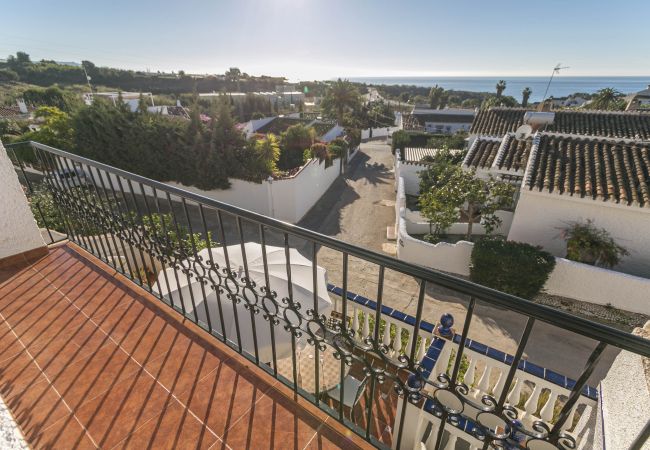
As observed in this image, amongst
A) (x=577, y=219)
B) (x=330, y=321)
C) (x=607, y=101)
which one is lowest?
(x=577, y=219)

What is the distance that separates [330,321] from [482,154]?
12196 millimetres

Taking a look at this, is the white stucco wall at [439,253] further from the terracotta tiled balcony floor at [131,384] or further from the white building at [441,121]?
the white building at [441,121]

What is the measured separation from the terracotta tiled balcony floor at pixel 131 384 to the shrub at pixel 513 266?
317 inches

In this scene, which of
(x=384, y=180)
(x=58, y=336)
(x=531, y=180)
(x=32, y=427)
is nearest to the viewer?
(x=32, y=427)

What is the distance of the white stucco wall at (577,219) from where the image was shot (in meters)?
8.39

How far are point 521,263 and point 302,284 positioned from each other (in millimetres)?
6631

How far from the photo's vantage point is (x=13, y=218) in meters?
3.60

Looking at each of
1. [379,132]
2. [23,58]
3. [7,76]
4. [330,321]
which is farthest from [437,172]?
[23,58]

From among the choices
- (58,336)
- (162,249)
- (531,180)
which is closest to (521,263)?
(531,180)

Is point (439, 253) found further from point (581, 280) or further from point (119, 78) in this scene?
point (119, 78)

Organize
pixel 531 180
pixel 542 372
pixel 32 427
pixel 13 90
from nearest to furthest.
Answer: pixel 32 427, pixel 542 372, pixel 531 180, pixel 13 90

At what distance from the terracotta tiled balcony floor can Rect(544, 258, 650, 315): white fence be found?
922 cm

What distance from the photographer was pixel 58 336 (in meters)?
2.74

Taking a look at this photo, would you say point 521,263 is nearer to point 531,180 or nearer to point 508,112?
point 531,180
